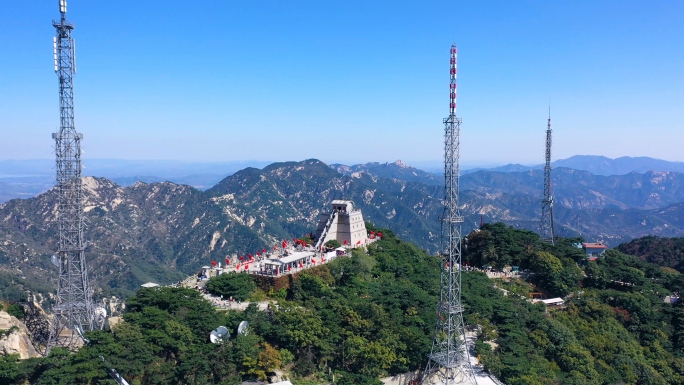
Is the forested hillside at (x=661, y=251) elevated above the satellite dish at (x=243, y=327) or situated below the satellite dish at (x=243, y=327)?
below

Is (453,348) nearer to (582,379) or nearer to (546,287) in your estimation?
(582,379)

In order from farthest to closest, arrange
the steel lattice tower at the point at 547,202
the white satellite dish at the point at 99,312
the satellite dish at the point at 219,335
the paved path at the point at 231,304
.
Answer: the steel lattice tower at the point at 547,202
the paved path at the point at 231,304
the white satellite dish at the point at 99,312
the satellite dish at the point at 219,335

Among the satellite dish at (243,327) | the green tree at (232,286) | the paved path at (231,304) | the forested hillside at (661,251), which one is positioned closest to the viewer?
the satellite dish at (243,327)

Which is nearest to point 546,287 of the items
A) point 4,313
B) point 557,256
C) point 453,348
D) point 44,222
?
point 557,256

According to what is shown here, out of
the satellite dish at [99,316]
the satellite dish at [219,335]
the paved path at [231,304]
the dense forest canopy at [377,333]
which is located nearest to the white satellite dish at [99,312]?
the satellite dish at [99,316]

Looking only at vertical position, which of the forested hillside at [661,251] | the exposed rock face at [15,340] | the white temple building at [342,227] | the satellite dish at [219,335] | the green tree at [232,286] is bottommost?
the forested hillside at [661,251]

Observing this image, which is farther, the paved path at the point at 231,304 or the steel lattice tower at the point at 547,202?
the steel lattice tower at the point at 547,202

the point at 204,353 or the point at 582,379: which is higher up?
the point at 204,353

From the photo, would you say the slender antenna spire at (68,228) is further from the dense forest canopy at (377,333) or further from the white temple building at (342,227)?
the white temple building at (342,227)
